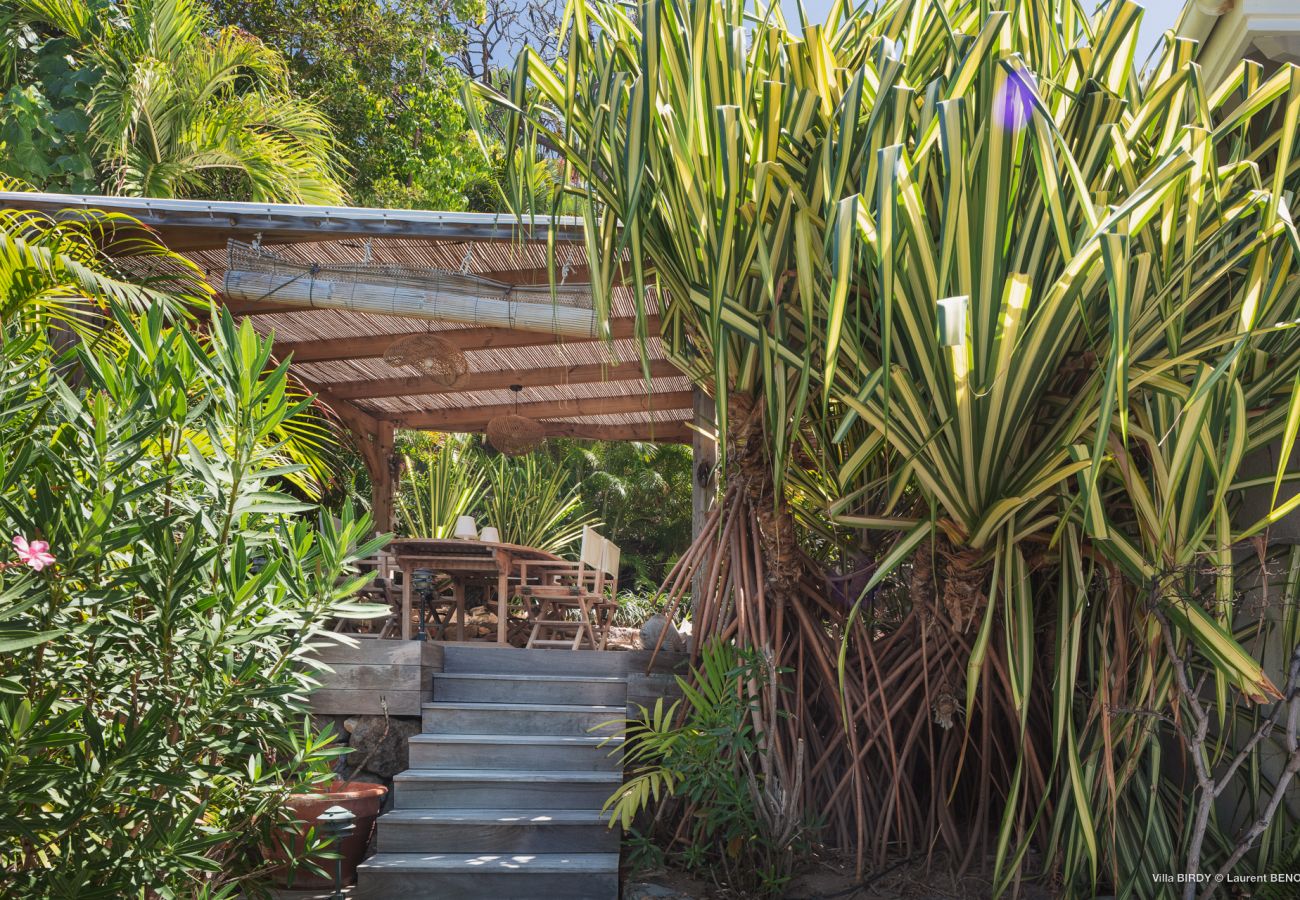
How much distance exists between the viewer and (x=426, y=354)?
513 centimetres

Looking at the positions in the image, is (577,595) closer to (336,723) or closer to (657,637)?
(657,637)

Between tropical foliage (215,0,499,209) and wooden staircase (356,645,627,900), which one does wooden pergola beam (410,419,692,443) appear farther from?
tropical foliage (215,0,499,209)

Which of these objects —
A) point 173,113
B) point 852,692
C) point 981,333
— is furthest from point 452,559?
point 173,113

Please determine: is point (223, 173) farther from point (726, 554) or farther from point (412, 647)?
point (726, 554)

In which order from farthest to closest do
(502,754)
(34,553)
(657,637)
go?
(657,637) → (502,754) → (34,553)

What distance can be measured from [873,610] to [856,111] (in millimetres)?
1954

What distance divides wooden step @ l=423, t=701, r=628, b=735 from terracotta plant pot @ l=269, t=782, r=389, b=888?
1.61 ft

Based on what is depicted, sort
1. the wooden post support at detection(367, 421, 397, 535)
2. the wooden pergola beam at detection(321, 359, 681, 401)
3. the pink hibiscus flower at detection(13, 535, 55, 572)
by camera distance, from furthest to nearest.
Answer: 1. the wooden post support at detection(367, 421, 397, 535)
2. the wooden pergola beam at detection(321, 359, 681, 401)
3. the pink hibiscus flower at detection(13, 535, 55, 572)

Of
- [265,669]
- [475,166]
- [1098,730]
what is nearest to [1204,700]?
[1098,730]

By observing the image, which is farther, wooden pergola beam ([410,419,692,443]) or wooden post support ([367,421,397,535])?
wooden pergola beam ([410,419,692,443])

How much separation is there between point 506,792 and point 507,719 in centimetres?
50

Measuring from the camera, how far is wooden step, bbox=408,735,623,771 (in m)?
4.11

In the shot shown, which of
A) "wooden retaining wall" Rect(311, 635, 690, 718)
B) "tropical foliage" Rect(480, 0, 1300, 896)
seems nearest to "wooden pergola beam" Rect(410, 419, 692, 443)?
"wooden retaining wall" Rect(311, 635, 690, 718)

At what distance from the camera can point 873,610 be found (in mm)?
3717
